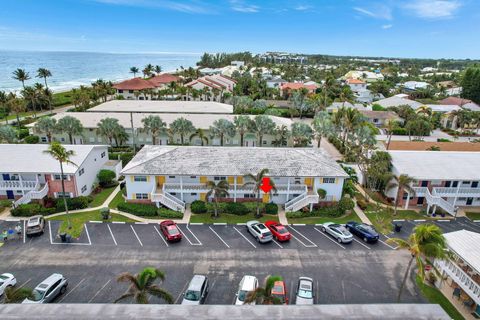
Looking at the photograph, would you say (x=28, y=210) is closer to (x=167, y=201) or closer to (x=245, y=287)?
(x=167, y=201)

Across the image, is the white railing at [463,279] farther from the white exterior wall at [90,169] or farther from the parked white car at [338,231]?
the white exterior wall at [90,169]

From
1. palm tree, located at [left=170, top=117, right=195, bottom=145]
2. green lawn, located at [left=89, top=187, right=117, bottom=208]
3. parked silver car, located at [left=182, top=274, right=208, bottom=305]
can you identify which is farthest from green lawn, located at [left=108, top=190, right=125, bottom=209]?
parked silver car, located at [left=182, top=274, right=208, bottom=305]

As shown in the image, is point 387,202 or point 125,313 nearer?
point 125,313

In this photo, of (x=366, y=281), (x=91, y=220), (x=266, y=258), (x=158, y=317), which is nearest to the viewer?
(x=158, y=317)

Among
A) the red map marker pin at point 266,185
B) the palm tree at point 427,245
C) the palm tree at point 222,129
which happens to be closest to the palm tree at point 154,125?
the palm tree at point 222,129

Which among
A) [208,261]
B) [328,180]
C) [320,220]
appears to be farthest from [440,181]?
[208,261]

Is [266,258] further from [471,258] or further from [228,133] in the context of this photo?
[228,133]

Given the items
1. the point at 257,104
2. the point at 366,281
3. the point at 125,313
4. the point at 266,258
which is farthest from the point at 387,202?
the point at 257,104
